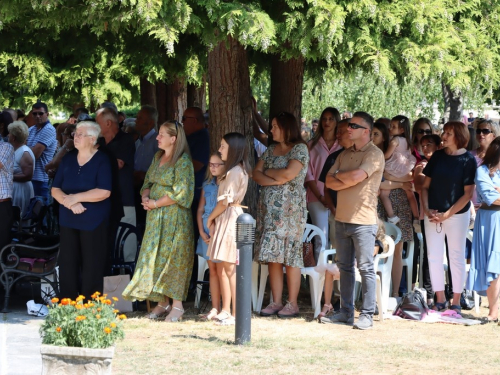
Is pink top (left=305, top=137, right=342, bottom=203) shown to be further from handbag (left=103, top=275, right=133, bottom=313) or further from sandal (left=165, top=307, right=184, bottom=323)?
handbag (left=103, top=275, right=133, bottom=313)

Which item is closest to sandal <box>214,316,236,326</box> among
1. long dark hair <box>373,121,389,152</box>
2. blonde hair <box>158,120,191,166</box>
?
blonde hair <box>158,120,191,166</box>

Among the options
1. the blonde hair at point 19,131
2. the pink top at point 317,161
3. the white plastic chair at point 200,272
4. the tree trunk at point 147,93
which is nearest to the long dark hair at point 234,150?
the white plastic chair at point 200,272

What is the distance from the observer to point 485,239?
9.44m

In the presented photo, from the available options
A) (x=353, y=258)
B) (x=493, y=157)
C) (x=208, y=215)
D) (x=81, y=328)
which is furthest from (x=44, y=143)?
(x=81, y=328)

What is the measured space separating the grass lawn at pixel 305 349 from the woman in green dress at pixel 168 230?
34 centimetres

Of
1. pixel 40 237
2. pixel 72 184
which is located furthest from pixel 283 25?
pixel 40 237

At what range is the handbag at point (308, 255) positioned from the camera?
32.1ft

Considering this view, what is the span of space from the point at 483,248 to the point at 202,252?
303cm

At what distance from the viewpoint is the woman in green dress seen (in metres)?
9.22

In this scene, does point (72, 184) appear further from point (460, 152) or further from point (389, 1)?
point (460, 152)

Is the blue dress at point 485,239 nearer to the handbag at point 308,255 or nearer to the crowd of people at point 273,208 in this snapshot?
the crowd of people at point 273,208

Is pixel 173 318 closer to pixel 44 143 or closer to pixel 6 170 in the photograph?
pixel 6 170

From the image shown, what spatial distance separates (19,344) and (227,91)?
3.76m

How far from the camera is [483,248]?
31.0ft
